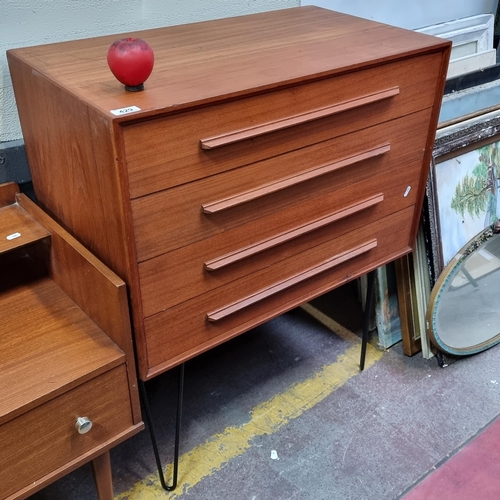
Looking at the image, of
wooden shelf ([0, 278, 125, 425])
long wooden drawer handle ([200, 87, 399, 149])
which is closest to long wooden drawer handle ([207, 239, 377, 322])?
wooden shelf ([0, 278, 125, 425])

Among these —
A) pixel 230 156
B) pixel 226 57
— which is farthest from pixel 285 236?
pixel 226 57

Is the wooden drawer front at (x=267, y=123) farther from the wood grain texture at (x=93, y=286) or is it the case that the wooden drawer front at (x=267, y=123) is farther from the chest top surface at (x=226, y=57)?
the wood grain texture at (x=93, y=286)

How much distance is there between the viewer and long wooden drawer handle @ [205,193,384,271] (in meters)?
1.07

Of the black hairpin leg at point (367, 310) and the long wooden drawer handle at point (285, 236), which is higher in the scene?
the long wooden drawer handle at point (285, 236)

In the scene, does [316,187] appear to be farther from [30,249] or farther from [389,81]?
[30,249]

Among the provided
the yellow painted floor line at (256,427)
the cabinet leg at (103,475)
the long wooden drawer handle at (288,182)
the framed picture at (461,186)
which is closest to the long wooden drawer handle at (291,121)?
the long wooden drawer handle at (288,182)

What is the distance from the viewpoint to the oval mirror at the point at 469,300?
160cm

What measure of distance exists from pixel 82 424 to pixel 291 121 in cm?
63

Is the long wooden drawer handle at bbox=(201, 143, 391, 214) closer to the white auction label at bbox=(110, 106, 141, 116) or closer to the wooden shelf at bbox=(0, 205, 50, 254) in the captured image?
the white auction label at bbox=(110, 106, 141, 116)

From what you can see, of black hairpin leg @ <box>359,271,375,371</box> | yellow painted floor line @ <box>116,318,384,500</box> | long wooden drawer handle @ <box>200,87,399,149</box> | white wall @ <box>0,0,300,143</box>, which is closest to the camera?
long wooden drawer handle @ <box>200,87,399,149</box>

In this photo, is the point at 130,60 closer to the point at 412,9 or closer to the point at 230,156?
the point at 230,156

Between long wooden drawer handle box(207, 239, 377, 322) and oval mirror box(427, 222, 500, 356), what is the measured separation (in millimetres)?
387

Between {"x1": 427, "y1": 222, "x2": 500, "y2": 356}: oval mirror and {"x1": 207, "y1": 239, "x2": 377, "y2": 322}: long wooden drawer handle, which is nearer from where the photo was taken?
{"x1": 207, "y1": 239, "x2": 377, "y2": 322}: long wooden drawer handle

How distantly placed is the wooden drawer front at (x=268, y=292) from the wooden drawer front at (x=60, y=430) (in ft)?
0.30
